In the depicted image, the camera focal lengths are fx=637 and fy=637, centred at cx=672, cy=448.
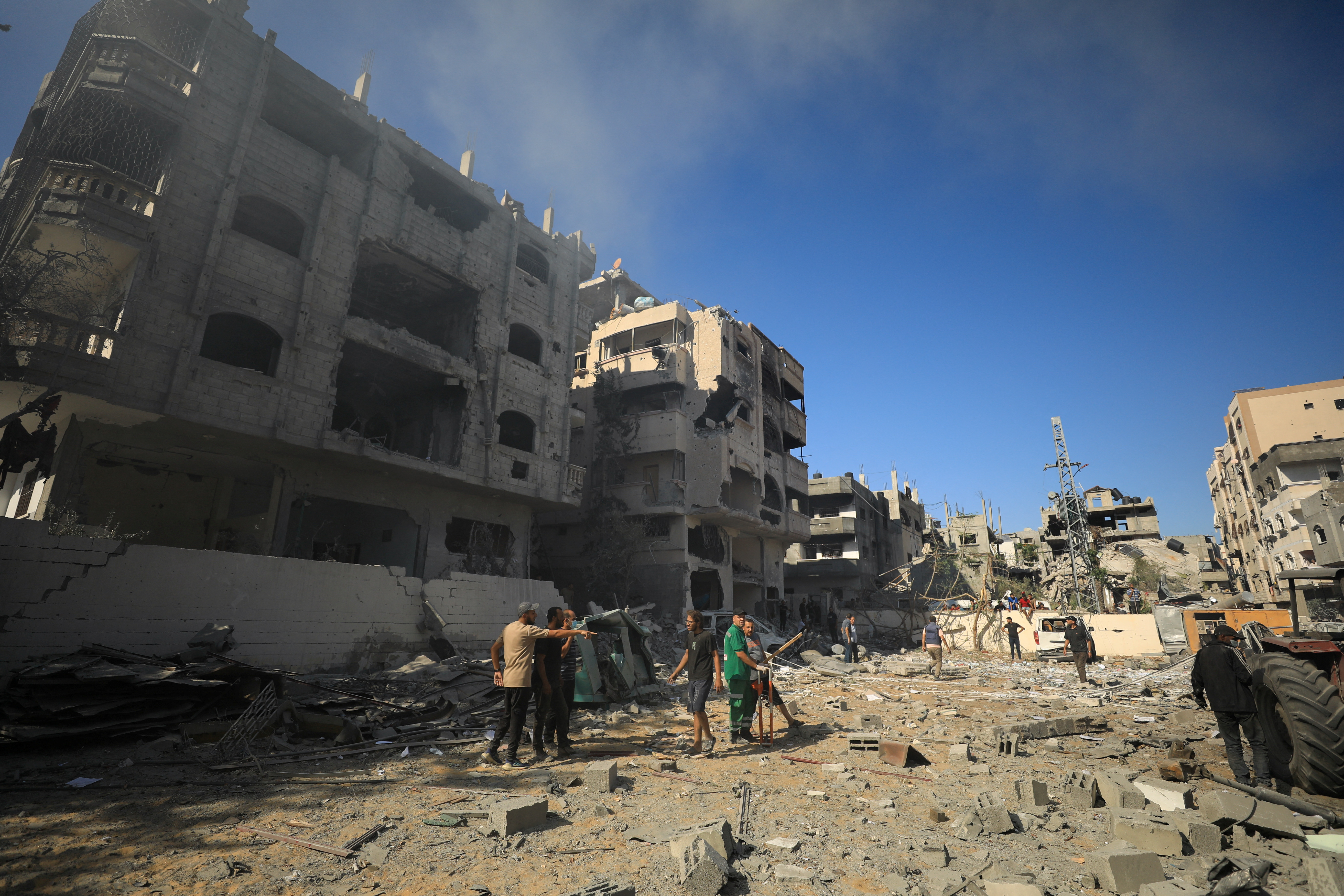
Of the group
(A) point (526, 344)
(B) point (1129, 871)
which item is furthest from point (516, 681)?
(A) point (526, 344)

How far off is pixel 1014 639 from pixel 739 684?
17.0 m

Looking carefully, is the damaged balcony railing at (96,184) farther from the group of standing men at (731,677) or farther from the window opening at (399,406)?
the group of standing men at (731,677)

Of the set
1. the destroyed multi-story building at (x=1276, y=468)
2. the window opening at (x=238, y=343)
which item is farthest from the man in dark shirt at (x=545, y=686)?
the destroyed multi-story building at (x=1276, y=468)

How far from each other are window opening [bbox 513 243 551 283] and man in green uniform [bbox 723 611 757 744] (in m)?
16.5

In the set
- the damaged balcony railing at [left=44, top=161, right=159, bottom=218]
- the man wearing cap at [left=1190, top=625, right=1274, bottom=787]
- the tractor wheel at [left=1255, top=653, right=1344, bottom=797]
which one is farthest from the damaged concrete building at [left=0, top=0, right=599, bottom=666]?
the tractor wheel at [left=1255, top=653, right=1344, bottom=797]

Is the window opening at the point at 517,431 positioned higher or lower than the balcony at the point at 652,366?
lower

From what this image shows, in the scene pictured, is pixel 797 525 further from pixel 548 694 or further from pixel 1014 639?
pixel 548 694

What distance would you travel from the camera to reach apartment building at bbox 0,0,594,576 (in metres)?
12.5

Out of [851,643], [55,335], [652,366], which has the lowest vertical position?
[851,643]

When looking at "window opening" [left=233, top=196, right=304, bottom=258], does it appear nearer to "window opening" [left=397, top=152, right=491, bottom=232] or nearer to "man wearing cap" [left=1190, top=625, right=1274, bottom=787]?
"window opening" [left=397, top=152, right=491, bottom=232]

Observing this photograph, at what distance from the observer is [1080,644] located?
15.4 metres

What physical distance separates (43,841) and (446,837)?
2561 millimetres

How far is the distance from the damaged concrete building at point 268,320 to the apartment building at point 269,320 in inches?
2.2

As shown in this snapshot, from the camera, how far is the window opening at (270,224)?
1545cm
